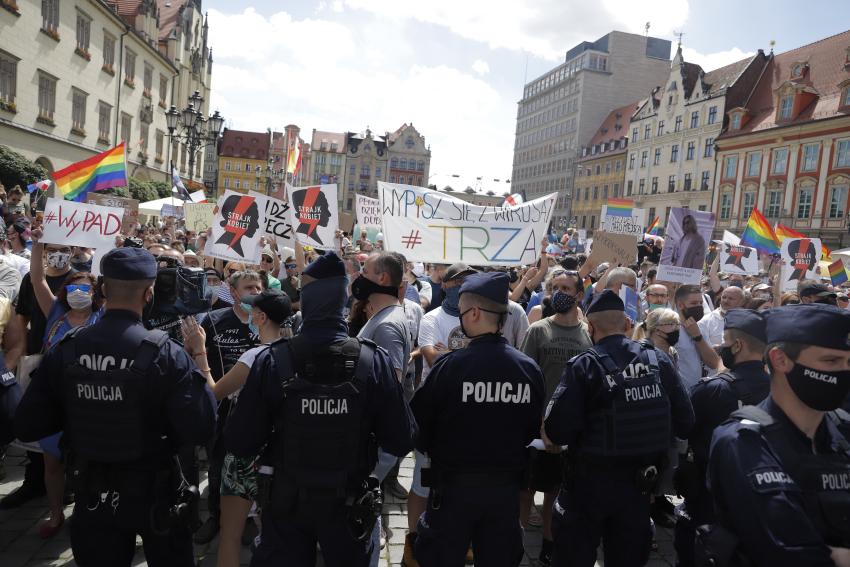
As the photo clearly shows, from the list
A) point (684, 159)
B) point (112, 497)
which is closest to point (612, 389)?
point (112, 497)

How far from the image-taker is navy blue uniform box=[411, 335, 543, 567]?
318 cm

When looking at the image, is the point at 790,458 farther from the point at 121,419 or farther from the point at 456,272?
the point at 456,272

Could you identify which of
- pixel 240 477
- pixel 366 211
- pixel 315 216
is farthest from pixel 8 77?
pixel 240 477

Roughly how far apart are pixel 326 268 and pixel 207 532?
2634 millimetres

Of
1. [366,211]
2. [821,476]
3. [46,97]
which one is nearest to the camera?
[821,476]

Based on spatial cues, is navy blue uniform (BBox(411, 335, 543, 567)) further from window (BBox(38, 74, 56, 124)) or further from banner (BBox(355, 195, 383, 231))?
window (BBox(38, 74, 56, 124))

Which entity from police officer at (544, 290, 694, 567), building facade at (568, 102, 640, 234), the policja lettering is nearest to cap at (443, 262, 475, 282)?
police officer at (544, 290, 694, 567)

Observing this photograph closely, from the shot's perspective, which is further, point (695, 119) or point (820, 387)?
point (695, 119)

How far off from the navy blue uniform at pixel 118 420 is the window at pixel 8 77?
85.7ft

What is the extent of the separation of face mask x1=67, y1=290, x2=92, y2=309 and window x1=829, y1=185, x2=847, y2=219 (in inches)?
1897

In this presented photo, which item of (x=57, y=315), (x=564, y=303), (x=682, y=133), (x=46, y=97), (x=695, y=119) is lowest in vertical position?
(x=57, y=315)

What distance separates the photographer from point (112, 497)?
Answer: 2.92 meters

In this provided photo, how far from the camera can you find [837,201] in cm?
4147

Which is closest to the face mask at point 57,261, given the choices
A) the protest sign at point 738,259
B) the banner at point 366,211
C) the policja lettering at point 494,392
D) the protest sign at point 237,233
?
the protest sign at point 237,233
